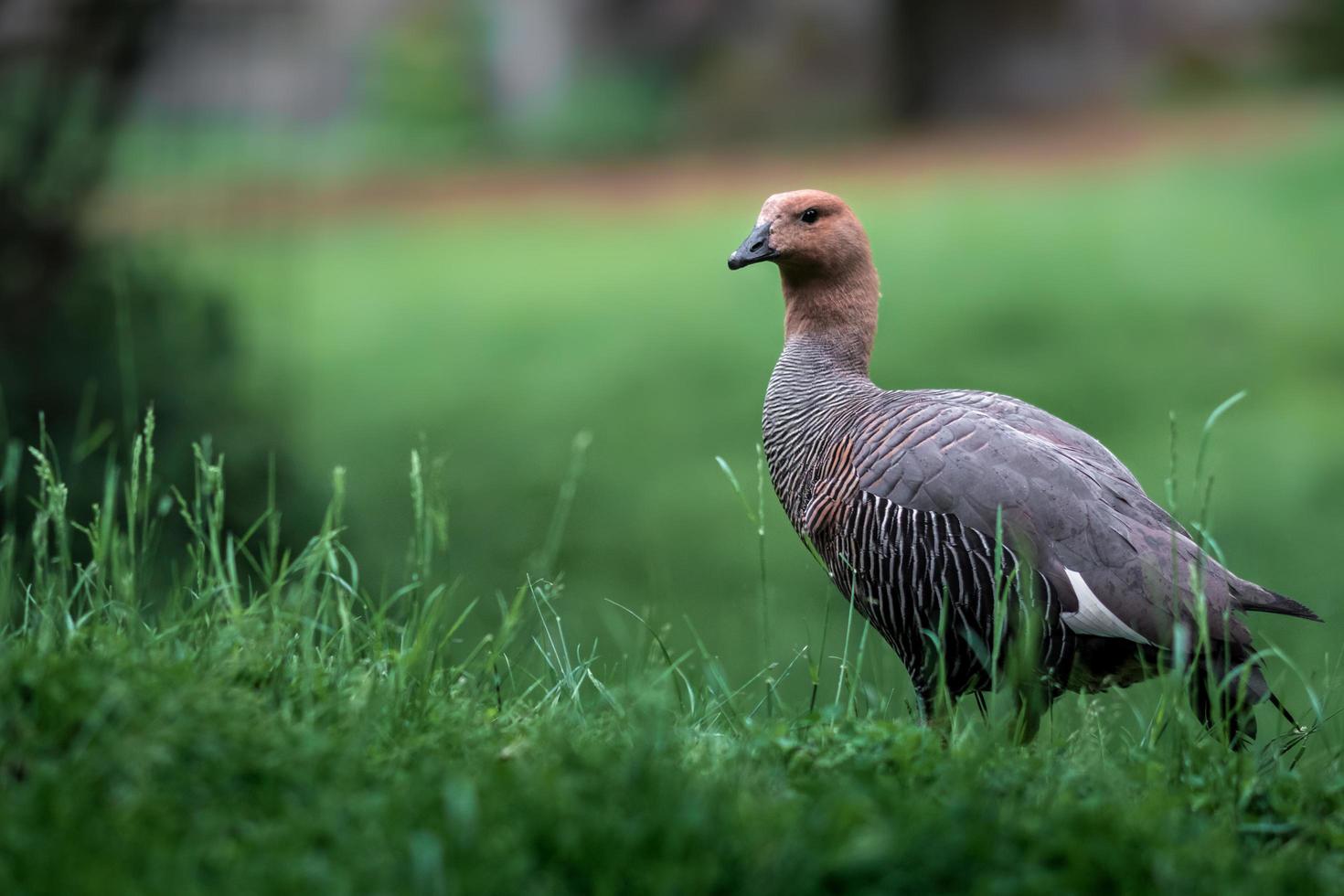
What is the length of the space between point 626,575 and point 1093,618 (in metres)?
3.97

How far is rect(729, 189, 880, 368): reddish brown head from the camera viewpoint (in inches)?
161

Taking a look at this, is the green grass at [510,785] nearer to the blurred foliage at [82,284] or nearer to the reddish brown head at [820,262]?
the reddish brown head at [820,262]

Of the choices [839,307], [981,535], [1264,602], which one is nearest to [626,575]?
[839,307]

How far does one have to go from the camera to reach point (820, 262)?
13.7 ft

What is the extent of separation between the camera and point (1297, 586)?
21.7 ft

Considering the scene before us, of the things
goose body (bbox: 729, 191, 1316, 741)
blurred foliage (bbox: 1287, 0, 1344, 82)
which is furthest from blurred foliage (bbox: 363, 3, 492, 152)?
goose body (bbox: 729, 191, 1316, 741)

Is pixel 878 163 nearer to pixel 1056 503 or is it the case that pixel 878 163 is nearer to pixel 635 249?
pixel 635 249

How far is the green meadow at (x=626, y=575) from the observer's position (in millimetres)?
2189

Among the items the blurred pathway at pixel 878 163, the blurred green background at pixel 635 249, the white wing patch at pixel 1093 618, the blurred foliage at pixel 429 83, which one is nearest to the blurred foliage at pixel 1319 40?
the blurred green background at pixel 635 249

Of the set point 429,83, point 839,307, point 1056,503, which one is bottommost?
point 1056,503

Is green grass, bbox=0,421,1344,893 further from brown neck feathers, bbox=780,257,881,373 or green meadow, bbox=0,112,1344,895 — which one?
brown neck feathers, bbox=780,257,881,373

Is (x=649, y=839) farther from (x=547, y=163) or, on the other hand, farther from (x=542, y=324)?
(x=547, y=163)

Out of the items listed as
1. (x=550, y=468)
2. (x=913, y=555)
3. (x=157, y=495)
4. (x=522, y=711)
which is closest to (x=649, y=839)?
(x=522, y=711)

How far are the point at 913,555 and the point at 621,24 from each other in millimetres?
9132
